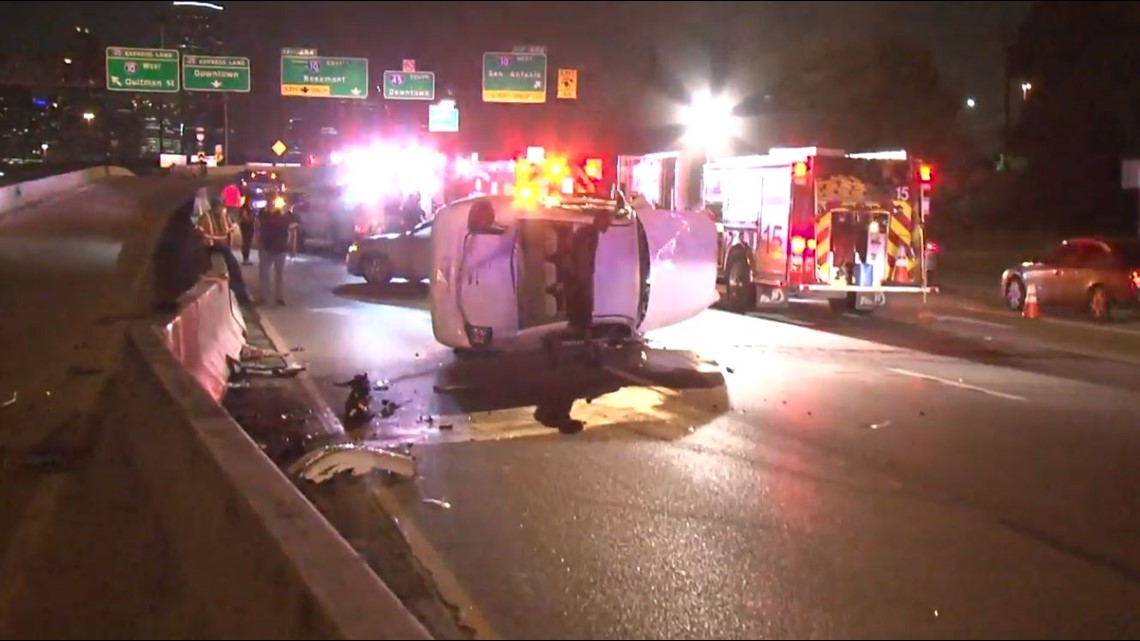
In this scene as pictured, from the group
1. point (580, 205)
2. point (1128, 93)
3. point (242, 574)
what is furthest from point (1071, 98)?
point (242, 574)

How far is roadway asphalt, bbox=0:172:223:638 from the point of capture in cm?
646

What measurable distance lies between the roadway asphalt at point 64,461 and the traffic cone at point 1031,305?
598 inches

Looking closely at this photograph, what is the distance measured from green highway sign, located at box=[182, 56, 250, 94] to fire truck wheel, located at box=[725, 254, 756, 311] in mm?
33808

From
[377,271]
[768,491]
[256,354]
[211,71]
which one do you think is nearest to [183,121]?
[211,71]

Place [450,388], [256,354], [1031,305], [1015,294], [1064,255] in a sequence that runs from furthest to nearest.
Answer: [1015,294] → [1064,255] → [1031,305] → [256,354] → [450,388]

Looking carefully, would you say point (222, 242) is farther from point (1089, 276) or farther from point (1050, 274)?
point (1089, 276)

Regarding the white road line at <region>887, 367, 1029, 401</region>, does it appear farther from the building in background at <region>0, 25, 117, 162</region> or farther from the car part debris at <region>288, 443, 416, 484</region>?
the building in background at <region>0, 25, 117, 162</region>

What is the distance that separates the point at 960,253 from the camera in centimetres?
4175

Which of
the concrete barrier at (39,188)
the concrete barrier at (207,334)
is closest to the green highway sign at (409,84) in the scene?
the concrete barrier at (39,188)

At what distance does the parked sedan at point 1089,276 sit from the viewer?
23.8m

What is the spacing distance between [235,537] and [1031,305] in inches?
814

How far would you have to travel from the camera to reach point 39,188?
46312mm

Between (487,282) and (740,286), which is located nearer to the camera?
(487,282)

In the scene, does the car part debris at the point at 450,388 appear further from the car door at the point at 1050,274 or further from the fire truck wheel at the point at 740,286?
the car door at the point at 1050,274
